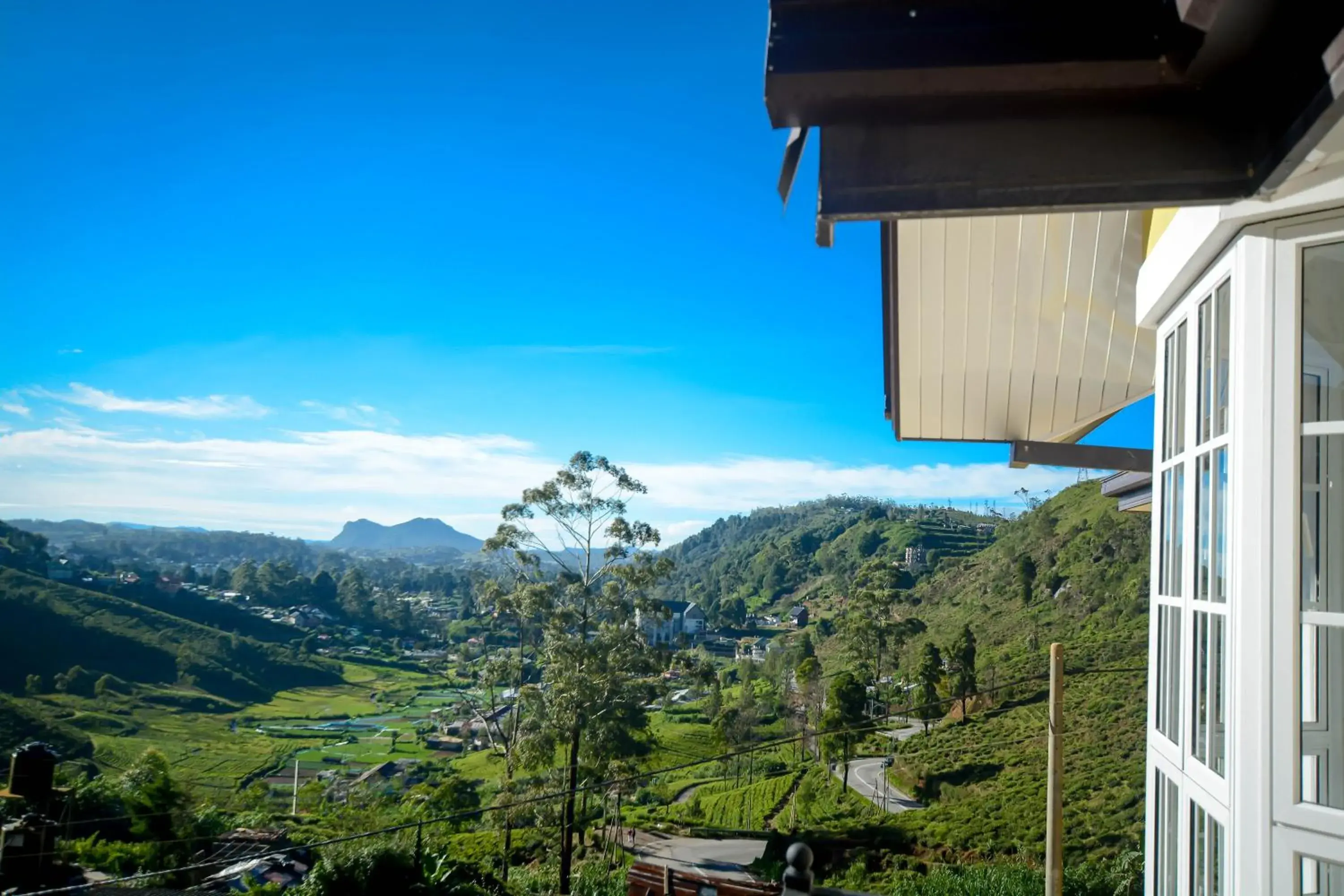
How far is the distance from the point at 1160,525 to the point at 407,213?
37.4m

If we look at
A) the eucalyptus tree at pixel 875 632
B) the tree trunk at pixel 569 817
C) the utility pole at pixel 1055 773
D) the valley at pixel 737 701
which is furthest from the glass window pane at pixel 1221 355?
the eucalyptus tree at pixel 875 632

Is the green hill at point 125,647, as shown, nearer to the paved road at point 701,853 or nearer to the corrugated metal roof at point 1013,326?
the paved road at point 701,853

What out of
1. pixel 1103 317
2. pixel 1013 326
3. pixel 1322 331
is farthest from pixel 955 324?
pixel 1322 331

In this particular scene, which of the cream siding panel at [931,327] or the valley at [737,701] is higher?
the cream siding panel at [931,327]

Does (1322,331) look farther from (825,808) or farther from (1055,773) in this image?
(825,808)

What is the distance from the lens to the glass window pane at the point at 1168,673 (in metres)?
1.67

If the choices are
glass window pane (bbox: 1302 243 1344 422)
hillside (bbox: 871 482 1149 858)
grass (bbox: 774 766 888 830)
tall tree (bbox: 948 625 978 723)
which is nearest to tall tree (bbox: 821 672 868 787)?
grass (bbox: 774 766 888 830)

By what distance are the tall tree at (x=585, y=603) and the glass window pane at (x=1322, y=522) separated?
12.3 meters

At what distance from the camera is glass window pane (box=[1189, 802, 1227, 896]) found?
1.37m

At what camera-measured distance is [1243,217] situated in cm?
125

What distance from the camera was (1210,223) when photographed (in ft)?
4.39

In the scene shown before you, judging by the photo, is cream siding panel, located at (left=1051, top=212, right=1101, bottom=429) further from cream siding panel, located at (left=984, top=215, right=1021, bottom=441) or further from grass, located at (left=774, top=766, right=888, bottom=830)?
grass, located at (left=774, top=766, right=888, bottom=830)

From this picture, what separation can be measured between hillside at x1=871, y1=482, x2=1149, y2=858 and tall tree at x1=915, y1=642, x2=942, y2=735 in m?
0.45

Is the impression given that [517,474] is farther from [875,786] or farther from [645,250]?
[875,786]
